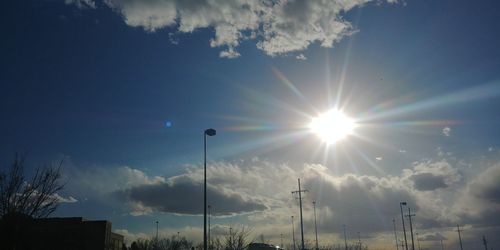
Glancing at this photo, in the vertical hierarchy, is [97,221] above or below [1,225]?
above

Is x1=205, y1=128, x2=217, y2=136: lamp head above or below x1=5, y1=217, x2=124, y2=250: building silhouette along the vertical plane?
above

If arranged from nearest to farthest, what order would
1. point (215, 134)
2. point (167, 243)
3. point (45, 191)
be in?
point (45, 191) → point (215, 134) → point (167, 243)

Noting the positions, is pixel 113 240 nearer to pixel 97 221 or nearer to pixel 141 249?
pixel 97 221

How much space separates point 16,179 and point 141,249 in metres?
52.2

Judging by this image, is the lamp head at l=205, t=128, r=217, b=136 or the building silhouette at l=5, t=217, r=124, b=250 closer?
the lamp head at l=205, t=128, r=217, b=136

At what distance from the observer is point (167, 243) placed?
85.4m

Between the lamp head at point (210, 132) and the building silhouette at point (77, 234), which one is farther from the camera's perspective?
the building silhouette at point (77, 234)

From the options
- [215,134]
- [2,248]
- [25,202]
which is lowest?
[2,248]

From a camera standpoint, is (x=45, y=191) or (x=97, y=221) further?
(x=97, y=221)

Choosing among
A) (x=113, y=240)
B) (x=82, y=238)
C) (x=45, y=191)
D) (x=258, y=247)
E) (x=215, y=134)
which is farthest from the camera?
(x=113, y=240)

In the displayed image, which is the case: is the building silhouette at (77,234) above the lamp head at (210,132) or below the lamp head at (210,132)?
below

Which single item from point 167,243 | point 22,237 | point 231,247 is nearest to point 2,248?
point 22,237

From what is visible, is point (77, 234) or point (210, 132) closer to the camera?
point (210, 132)

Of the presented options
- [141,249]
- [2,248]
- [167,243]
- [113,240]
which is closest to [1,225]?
[2,248]
